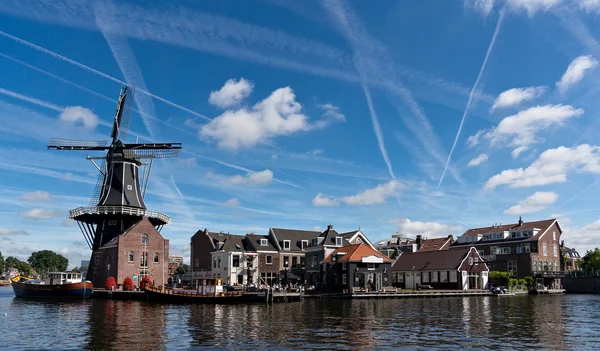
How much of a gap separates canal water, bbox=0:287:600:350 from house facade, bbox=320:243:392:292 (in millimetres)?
21543

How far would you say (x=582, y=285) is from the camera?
91.6 m

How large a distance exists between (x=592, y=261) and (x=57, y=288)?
9103 cm

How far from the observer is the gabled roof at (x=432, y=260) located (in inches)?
3118

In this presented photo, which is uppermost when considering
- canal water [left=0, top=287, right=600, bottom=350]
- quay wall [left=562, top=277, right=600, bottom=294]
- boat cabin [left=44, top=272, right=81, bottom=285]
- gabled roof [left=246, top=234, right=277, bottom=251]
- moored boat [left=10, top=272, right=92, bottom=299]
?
gabled roof [left=246, top=234, right=277, bottom=251]

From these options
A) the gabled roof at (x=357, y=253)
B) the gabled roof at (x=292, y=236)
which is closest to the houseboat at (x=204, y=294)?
the gabled roof at (x=357, y=253)

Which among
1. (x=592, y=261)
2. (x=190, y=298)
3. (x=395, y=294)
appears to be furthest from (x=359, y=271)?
(x=592, y=261)

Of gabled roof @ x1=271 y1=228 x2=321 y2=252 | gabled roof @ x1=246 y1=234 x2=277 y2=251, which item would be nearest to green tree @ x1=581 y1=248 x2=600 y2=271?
gabled roof @ x1=271 y1=228 x2=321 y2=252

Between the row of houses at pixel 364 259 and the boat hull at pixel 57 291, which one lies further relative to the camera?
the row of houses at pixel 364 259

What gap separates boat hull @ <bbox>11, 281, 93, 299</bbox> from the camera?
2477 inches

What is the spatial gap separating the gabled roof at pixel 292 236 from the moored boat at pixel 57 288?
1316 inches

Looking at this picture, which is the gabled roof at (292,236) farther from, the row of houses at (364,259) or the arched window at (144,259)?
the arched window at (144,259)

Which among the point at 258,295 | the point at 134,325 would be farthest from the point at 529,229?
the point at 134,325

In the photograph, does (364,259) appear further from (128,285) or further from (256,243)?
(128,285)

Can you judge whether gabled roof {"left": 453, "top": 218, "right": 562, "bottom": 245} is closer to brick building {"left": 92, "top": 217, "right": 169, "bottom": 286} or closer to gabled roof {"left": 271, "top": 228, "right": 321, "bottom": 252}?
gabled roof {"left": 271, "top": 228, "right": 321, "bottom": 252}
